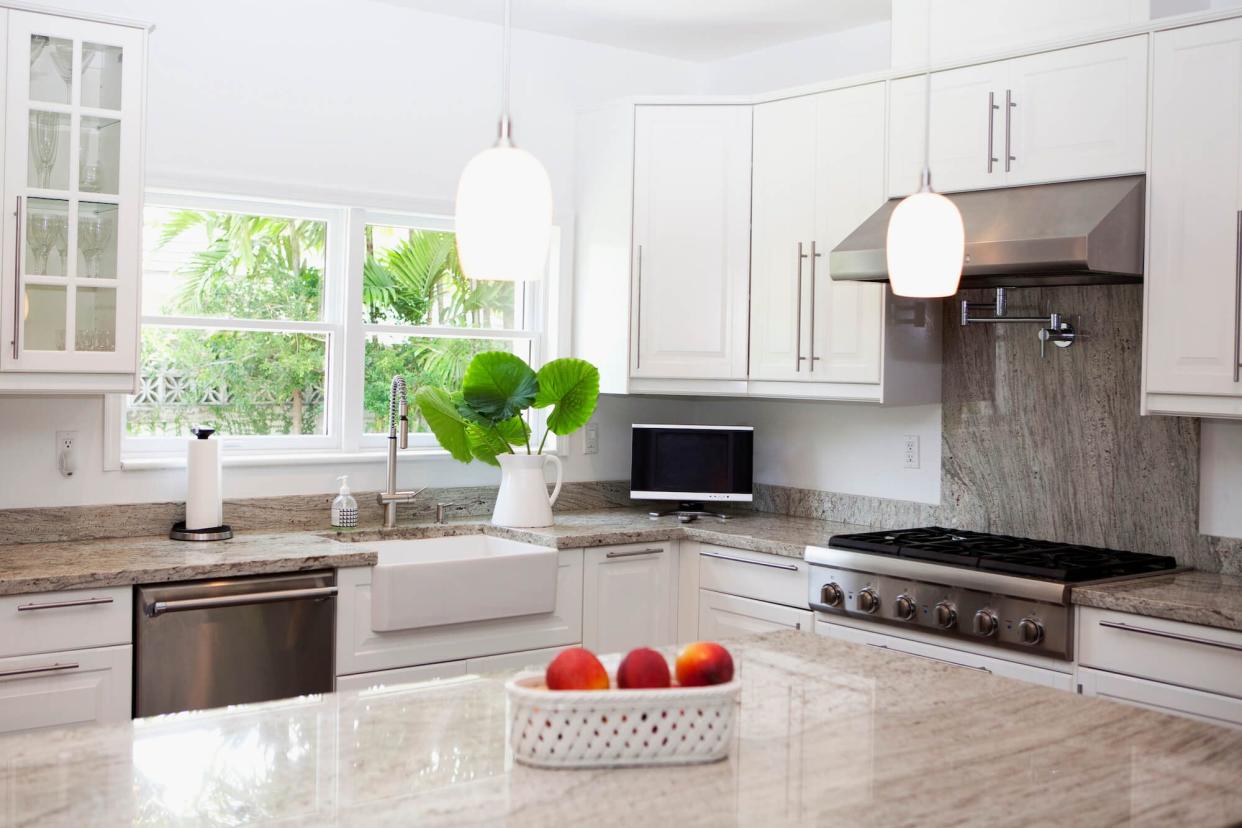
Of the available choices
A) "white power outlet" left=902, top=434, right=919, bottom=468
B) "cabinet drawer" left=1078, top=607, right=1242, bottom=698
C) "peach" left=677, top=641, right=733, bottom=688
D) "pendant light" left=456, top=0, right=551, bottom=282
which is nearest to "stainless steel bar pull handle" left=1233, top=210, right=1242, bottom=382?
"cabinet drawer" left=1078, top=607, right=1242, bottom=698

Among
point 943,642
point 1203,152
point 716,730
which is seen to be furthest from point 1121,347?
point 716,730

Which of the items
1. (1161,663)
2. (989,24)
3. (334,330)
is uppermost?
(989,24)

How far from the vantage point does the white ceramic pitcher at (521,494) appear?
13.2ft

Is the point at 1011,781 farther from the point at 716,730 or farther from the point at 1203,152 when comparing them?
the point at 1203,152

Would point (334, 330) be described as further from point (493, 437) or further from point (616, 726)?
point (616, 726)

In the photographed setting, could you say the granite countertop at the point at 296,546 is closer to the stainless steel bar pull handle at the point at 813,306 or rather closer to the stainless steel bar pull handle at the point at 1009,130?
the stainless steel bar pull handle at the point at 813,306

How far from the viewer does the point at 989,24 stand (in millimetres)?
3566

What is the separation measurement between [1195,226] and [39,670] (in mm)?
3122

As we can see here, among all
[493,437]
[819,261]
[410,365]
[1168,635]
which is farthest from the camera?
[410,365]

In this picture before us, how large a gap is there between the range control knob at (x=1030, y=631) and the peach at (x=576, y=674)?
1.85m

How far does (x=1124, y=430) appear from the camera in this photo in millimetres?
3529

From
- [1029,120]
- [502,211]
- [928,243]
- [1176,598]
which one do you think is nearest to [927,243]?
[928,243]

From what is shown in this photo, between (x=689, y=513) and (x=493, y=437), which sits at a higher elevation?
(x=493, y=437)

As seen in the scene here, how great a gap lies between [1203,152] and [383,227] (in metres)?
2.67
